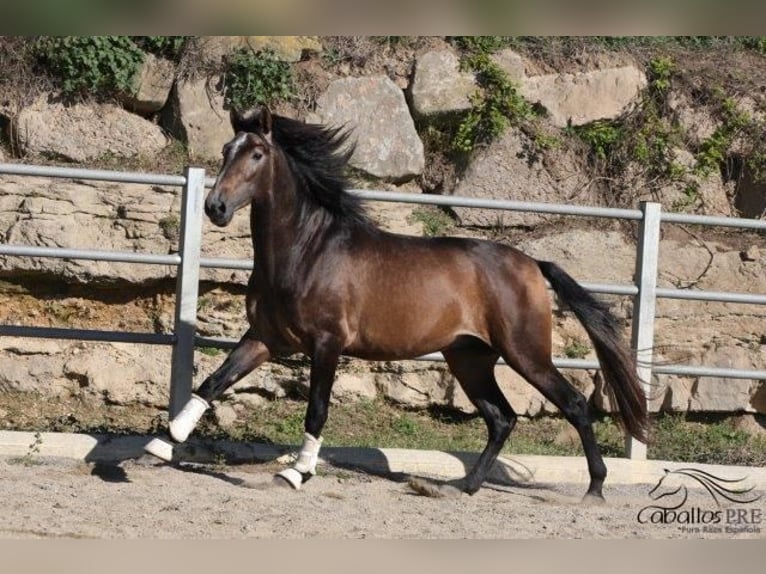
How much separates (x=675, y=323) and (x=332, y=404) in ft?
9.98

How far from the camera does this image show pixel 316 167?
677 centimetres

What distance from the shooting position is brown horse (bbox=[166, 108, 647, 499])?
21.2 ft

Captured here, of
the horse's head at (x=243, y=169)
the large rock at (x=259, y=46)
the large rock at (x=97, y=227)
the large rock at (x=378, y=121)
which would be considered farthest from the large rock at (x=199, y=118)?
the horse's head at (x=243, y=169)

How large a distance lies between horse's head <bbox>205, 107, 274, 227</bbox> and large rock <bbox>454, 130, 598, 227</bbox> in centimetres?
452

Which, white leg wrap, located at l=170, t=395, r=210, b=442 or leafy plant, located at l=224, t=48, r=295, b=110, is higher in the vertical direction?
leafy plant, located at l=224, t=48, r=295, b=110

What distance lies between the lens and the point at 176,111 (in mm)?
10703

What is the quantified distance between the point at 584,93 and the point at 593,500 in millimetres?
5776

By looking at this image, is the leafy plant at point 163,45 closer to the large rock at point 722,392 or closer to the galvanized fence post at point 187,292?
the galvanized fence post at point 187,292

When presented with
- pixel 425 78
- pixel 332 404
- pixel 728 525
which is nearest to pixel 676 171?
pixel 425 78

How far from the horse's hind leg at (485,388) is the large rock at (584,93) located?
482 centimetres

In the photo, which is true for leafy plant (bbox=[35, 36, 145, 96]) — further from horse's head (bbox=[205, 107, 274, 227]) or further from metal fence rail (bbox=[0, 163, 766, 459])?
horse's head (bbox=[205, 107, 274, 227])

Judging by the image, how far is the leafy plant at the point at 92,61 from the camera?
1056 centimetres

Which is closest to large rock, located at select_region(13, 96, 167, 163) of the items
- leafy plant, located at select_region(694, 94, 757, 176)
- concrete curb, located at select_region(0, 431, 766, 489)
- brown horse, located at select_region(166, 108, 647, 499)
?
concrete curb, located at select_region(0, 431, 766, 489)

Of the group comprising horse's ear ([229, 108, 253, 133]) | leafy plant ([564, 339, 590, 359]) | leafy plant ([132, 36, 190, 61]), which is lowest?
leafy plant ([564, 339, 590, 359])
